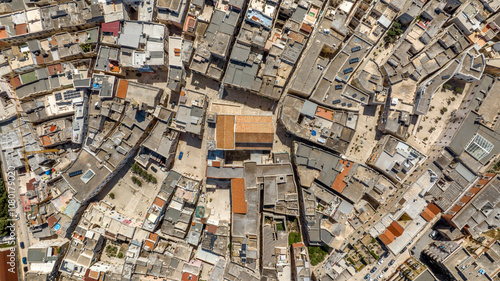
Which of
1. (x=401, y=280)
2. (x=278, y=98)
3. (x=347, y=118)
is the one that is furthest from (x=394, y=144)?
(x=401, y=280)

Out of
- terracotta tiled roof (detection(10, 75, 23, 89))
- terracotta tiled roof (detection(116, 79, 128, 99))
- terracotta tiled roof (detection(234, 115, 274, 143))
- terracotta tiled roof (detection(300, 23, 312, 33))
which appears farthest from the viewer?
terracotta tiled roof (detection(10, 75, 23, 89))

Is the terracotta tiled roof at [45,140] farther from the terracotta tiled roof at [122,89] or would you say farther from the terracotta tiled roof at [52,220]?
the terracotta tiled roof at [122,89]

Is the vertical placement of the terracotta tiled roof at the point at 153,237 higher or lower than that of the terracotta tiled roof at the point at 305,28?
lower

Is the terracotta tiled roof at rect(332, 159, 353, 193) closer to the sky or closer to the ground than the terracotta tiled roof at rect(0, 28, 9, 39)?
closer to the ground

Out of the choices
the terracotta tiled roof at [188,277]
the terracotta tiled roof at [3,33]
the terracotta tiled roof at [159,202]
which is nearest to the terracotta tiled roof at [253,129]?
the terracotta tiled roof at [159,202]

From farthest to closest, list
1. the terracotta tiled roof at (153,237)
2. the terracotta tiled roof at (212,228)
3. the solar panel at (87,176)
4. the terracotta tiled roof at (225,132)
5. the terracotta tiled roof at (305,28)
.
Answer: the terracotta tiled roof at (212,228), the terracotta tiled roof at (153,237), the solar panel at (87,176), the terracotta tiled roof at (305,28), the terracotta tiled roof at (225,132)

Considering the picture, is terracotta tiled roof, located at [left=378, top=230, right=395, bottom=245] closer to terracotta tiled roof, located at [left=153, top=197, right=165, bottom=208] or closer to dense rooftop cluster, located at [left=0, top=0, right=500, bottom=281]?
dense rooftop cluster, located at [left=0, top=0, right=500, bottom=281]

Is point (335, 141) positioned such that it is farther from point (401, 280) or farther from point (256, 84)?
point (401, 280)

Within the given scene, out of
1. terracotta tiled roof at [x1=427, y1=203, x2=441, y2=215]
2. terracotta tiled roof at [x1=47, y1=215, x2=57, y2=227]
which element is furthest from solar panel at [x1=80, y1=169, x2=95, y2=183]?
terracotta tiled roof at [x1=427, y1=203, x2=441, y2=215]
